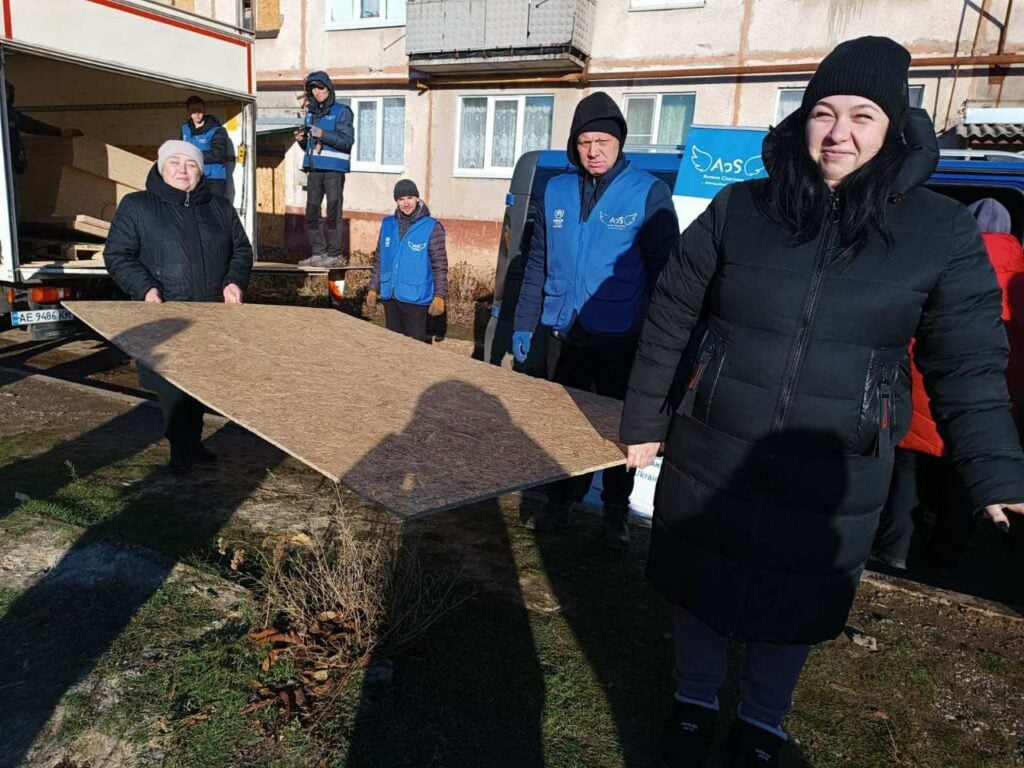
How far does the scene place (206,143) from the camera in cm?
727

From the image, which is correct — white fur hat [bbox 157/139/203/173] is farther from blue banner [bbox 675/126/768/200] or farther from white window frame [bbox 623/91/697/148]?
white window frame [bbox 623/91/697/148]

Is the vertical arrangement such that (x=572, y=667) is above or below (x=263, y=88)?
below

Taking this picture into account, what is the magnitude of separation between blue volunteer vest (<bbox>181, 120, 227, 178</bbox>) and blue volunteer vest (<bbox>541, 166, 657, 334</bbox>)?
5234mm

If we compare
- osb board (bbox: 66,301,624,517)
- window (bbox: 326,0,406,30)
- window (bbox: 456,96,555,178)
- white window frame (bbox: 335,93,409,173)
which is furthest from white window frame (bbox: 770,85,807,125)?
osb board (bbox: 66,301,624,517)

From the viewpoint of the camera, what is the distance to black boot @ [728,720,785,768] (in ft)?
6.95

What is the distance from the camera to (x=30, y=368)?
21.9ft

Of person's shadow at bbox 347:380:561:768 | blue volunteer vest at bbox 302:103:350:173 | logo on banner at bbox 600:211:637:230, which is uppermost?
blue volunteer vest at bbox 302:103:350:173

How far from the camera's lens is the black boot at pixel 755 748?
2.12 metres

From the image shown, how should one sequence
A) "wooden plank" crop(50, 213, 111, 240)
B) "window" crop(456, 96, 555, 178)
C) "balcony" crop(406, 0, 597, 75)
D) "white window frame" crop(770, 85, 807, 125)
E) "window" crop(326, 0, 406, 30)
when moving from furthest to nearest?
"window" crop(326, 0, 406, 30) < "window" crop(456, 96, 555, 178) < "balcony" crop(406, 0, 597, 75) < "white window frame" crop(770, 85, 807, 125) < "wooden plank" crop(50, 213, 111, 240)

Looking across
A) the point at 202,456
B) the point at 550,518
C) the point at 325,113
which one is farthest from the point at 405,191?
the point at 325,113

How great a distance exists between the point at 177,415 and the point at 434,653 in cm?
224

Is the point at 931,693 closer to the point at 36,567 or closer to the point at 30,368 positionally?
the point at 36,567

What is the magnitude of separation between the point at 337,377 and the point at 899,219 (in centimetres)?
196

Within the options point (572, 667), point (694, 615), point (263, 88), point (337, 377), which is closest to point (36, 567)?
point (337, 377)
